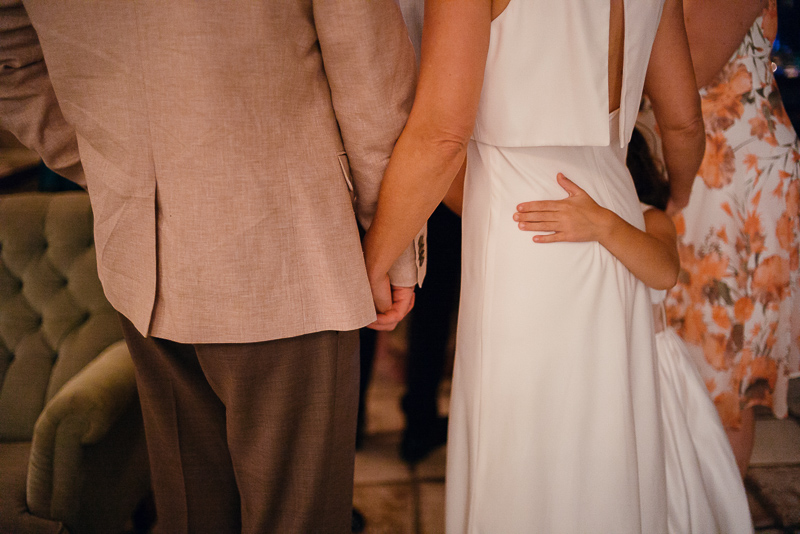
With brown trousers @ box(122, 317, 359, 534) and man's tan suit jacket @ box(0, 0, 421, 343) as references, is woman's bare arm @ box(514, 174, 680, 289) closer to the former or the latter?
man's tan suit jacket @ box(0, 0, 421, 343)

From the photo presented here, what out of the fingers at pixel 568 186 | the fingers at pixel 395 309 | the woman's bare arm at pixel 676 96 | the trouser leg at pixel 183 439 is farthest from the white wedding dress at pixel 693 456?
the trouser leg at pixel 183 439

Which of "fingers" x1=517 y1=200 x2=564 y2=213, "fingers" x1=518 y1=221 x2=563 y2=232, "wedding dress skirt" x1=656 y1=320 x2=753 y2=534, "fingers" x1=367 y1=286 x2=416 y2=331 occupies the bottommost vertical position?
"wedding dress skirt" x1=656 y1=320 x2=753 y2=534

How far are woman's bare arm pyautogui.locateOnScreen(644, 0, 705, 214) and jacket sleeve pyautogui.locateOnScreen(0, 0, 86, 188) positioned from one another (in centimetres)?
117

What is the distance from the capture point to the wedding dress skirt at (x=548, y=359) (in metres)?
0.94

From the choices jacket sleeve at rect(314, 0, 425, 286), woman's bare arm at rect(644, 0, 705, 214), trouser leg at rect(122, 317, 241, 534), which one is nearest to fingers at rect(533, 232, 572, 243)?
jacket sleeve at rect(314, 0, 425, 286)

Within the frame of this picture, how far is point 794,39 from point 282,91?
327 cm

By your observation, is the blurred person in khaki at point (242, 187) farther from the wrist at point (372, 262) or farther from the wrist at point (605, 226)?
the wrist at point (605, 226)

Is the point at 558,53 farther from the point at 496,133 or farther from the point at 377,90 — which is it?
the point at 377,90

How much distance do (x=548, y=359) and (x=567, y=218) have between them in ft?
0.89

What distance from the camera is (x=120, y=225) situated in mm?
842

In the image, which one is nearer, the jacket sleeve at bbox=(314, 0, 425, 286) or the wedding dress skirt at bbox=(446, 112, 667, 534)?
the jacket sleeve at bbox=(314, 0, 425, 286)

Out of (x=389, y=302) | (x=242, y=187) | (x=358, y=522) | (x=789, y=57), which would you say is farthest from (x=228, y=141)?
(x=789, y=57)

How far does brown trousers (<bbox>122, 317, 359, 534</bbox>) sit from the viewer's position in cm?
89

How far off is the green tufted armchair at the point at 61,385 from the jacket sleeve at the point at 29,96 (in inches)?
23.1
